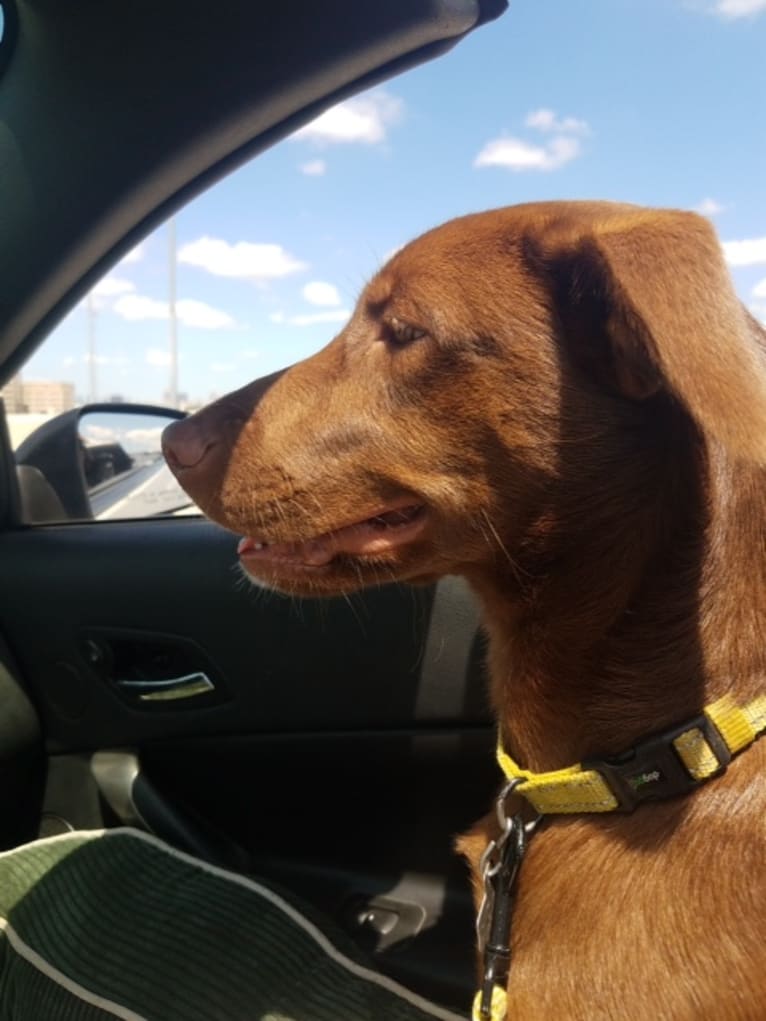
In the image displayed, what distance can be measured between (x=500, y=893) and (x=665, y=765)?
376mm

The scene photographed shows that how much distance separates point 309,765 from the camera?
2736 mm

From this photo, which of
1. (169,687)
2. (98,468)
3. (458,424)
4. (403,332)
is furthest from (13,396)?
(458,424)

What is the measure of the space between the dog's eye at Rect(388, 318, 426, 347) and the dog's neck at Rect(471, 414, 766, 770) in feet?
1.54

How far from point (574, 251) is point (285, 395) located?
625 mm

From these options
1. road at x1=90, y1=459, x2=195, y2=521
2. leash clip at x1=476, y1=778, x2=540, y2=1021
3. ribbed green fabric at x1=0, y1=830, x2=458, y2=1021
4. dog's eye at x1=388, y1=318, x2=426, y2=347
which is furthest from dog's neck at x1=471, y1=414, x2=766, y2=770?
road at x1=90, y1=459, x2=195, y2=521

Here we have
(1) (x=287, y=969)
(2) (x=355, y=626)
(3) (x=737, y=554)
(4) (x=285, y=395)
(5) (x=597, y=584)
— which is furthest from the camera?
(2) (x=355, y=626)

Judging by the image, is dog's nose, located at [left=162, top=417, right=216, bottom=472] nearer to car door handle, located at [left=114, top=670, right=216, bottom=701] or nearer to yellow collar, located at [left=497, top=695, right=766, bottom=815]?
yellow collar, located at [left=497, top=695, right=766, bottom=815]

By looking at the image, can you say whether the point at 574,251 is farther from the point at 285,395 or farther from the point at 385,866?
the point at 385,866

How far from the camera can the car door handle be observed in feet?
9.08

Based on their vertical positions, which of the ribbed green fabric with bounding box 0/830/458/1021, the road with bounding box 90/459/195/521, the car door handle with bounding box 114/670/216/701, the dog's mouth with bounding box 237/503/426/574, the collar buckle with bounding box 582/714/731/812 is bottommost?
the ribbed green fabric with bounding box 0/830/458/1021

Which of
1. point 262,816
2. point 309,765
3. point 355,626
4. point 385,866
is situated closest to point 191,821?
point 262,816

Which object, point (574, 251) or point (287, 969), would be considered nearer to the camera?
point (574, 251)

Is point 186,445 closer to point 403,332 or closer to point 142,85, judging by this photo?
point 403,332

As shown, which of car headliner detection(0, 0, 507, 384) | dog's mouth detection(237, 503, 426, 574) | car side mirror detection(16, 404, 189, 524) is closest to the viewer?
dog's mouth detection(237, 503, 426, 574)
